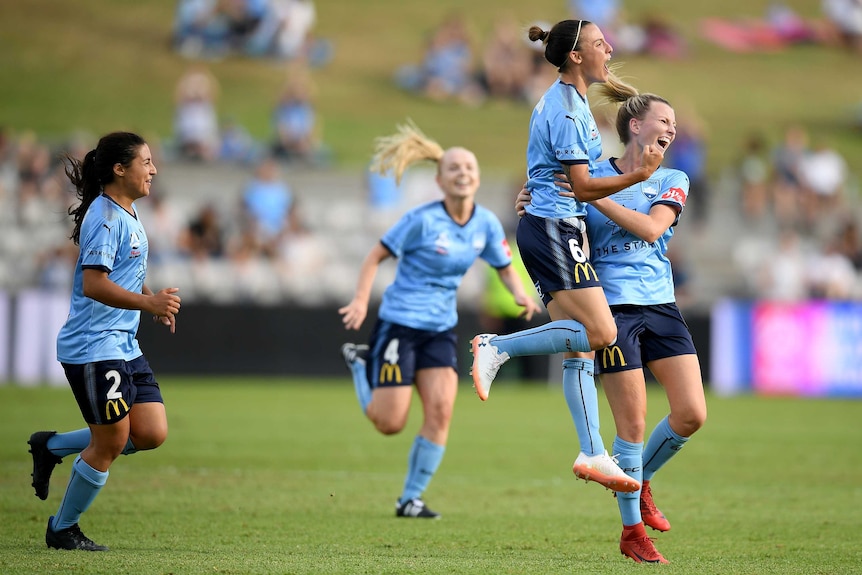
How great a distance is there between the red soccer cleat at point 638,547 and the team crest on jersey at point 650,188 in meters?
1.78

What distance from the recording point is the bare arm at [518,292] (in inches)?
329

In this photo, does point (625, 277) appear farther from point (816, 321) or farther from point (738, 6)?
point (738, 6)

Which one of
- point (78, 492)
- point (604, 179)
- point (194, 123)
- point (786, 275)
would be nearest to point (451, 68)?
point (194, 123)

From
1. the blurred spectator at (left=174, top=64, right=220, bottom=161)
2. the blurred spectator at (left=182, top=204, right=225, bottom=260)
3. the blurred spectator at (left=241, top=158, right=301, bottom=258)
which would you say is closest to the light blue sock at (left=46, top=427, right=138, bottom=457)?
the blurred spectator at (left=182, top=204, right=225, bottom=260)

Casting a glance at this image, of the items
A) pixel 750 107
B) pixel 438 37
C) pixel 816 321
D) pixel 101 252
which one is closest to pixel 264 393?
pixel 816 321

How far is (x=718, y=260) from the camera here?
23625 millimetres

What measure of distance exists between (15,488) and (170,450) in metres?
2.76

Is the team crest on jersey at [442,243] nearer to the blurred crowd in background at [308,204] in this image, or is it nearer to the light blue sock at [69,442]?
the light blue sock at [69,442]

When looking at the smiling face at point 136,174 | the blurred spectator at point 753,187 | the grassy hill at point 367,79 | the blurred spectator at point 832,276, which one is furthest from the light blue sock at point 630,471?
the grassy hill at point 367,79

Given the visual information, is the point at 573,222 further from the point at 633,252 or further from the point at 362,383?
the point at 362,383

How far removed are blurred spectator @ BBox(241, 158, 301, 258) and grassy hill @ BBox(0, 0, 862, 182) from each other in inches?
282

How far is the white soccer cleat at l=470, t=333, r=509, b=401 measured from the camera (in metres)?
6.66

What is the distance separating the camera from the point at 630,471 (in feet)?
21.4

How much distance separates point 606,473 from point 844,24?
33.8m
